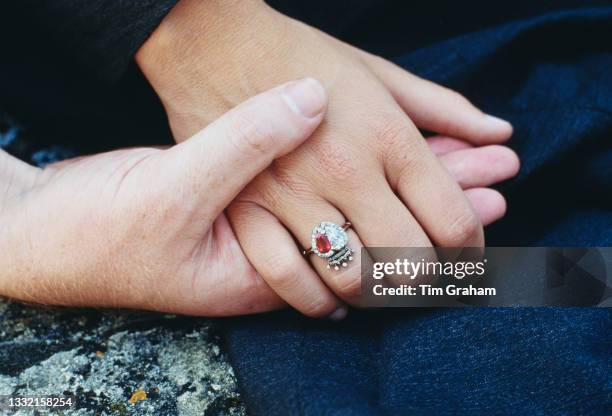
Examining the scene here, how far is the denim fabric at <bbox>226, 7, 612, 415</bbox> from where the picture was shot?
800mm

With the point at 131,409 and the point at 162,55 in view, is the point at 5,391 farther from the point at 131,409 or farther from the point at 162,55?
the point at 162,55

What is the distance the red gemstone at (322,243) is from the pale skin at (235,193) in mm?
27

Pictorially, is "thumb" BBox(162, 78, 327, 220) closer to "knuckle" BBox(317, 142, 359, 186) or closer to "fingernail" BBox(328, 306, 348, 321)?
"knuckle" BBox(317, 142, 359, 186)

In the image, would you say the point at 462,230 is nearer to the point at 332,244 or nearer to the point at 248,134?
the point at 332,244

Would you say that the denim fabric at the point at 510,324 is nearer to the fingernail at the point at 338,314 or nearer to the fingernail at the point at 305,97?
the fingernail at the point at 338,314

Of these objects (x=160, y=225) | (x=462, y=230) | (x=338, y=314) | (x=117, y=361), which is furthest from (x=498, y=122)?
(x=117, y=361)

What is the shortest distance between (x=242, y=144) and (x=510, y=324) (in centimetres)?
48

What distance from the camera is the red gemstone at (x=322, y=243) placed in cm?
98

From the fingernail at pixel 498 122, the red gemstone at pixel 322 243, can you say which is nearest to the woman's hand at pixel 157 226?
the red gemstone at pixel 322 243

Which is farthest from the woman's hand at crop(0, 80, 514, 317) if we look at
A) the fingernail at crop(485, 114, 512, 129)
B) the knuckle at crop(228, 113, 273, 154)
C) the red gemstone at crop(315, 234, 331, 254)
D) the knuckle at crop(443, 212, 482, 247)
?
the fingernail at crop(485, 114, 512, 129)

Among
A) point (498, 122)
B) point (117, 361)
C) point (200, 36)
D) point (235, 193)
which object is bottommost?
point (117, 361)

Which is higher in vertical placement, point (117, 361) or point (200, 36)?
point (200, 36)

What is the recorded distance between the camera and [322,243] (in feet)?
3.22

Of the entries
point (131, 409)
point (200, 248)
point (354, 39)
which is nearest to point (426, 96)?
point (354, 39)
